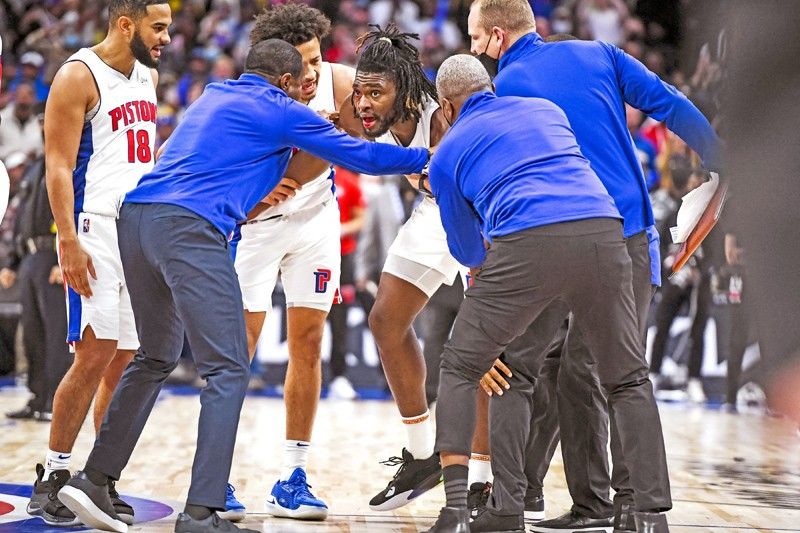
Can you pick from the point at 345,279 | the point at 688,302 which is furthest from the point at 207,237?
the point at 688,302

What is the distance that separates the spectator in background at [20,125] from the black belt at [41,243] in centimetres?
335

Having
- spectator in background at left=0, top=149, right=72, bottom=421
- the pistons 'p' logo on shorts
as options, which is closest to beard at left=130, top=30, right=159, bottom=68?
the pistons 'p' logo on shorts

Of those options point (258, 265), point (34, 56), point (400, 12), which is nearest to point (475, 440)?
point (258, 265)

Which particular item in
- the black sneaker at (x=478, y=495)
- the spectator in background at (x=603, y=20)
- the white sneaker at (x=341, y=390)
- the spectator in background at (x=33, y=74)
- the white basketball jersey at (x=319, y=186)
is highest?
the spectator in background at (x=603, y=20)

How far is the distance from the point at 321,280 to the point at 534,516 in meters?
1.41

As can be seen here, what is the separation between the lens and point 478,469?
4297 millimetres

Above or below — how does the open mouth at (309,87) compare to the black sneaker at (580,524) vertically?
above

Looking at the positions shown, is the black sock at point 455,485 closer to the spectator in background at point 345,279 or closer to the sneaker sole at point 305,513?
the sneaker sole at point 305,513

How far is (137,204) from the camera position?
377cm

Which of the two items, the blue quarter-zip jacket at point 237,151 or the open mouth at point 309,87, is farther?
the open mouth at point 309,87

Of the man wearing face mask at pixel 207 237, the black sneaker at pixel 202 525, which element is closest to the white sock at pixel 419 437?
the man wearing face mask at pixel 207 237

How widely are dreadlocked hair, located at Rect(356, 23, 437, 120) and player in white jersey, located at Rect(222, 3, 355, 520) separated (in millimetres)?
353

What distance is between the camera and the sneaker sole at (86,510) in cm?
369

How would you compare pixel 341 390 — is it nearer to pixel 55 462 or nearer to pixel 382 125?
pixel 55 462
